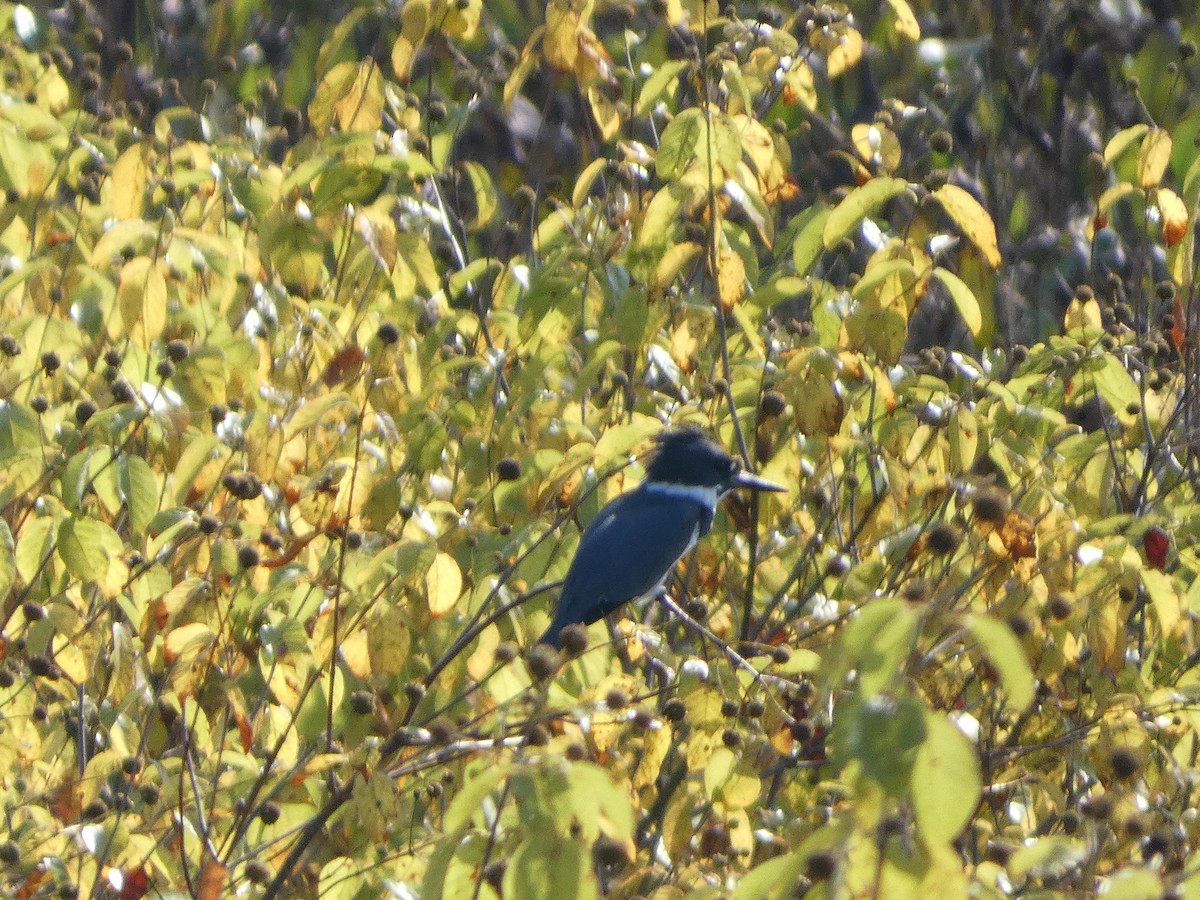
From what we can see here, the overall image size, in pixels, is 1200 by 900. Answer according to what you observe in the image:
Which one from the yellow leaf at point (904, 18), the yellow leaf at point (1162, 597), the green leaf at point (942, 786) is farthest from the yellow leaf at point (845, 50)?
the green leaf at point (942, 786)

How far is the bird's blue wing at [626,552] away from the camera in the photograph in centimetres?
402

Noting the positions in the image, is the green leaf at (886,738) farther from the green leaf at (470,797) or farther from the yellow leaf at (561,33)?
the yellow leaf at (561,33)

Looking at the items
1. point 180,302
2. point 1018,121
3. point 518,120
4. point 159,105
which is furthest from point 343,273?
A: point 159,105

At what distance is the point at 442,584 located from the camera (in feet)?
9.69

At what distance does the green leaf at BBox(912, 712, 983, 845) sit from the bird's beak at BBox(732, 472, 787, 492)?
79.3 inches

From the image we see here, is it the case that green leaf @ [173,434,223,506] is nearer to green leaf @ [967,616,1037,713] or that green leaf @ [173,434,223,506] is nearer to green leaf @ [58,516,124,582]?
green leaf @ [58,516,124,582]

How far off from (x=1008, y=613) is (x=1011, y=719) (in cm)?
76

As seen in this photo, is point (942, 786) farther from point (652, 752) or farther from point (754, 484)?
point (754, 484)

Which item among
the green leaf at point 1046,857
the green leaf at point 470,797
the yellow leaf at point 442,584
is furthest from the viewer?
the yellow leaf at point 442,584

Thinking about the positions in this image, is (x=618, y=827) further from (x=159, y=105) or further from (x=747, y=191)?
(x=159, y=105)

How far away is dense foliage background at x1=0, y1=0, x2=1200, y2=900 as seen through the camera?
2.96m

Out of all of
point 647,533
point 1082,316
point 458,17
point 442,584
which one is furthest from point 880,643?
point 1082,316

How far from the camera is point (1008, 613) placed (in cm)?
321

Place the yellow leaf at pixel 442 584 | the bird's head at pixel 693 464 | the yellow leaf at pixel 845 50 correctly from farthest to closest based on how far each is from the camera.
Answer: the bird's head at pixel 693 464 → the yellow leaf at pixel 845 50 → the yellow leaf at pixel 442 584
